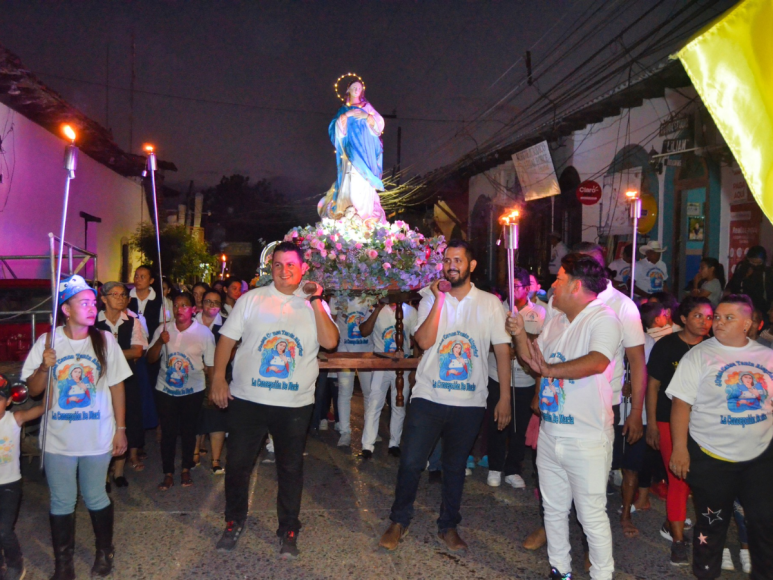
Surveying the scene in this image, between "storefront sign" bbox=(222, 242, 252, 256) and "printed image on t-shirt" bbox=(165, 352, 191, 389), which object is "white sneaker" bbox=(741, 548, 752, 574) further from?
"storefront sign" bbox=(222, 242, 252, 256)

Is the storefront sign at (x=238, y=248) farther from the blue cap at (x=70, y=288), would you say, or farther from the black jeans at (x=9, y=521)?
the black jeans at (x=9, y=521)

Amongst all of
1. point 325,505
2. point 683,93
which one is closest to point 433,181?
point 683,93

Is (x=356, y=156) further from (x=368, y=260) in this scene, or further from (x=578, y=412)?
(x=578, y=412)

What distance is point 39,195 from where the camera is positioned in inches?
611

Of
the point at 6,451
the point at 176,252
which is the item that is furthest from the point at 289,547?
the point at 176,252

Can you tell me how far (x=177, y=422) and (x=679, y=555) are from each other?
447cm

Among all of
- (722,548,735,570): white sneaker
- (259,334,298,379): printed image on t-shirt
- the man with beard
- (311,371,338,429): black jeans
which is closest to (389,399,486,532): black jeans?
the man with beard

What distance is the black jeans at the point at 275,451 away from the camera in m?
4.62

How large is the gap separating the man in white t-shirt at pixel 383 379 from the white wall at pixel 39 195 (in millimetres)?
9231

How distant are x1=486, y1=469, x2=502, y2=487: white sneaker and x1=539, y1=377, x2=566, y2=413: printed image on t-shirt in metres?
2.31

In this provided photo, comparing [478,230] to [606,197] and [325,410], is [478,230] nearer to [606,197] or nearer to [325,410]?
[606,197]

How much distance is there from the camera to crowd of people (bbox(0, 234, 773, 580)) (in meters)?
3.97

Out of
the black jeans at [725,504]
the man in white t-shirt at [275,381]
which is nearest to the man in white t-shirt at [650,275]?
the black jeans at [725,504]

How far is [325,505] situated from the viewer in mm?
5652
